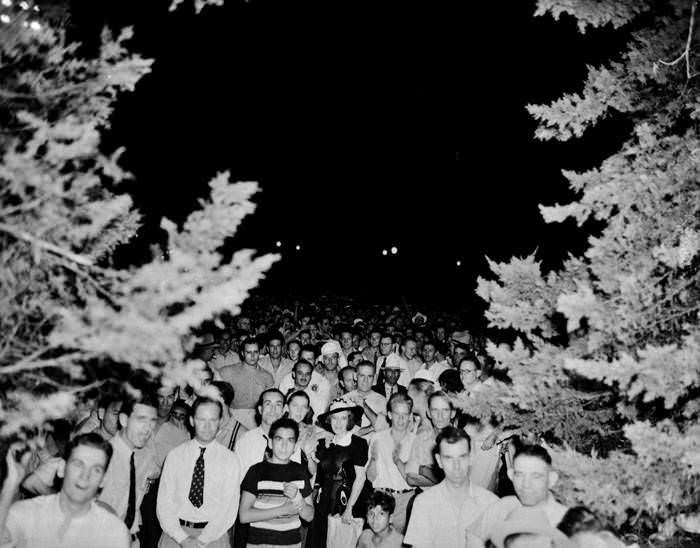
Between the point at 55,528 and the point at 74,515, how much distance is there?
136 mm

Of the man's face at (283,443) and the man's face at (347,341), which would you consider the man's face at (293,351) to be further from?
the man's face at (283,443)

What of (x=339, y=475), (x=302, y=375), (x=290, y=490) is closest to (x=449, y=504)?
(x=290, y=490)

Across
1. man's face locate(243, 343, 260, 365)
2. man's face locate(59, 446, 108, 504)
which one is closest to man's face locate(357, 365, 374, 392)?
man's face locate(243, 343, 260, 365)

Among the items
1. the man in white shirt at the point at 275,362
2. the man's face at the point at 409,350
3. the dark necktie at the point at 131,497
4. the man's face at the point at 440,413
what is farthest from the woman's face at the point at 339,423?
the man's face at the point at 409,350

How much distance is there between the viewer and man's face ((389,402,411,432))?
21.4 ft

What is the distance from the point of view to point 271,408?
6.09 m

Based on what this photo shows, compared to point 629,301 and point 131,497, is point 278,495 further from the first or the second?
point 629,301

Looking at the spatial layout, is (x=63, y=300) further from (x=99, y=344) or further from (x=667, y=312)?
(x=667, y=312)

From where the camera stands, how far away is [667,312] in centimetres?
390

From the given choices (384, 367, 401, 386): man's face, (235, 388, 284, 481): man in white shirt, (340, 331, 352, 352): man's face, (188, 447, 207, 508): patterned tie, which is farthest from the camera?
(340, 331, 352, 352): man's face

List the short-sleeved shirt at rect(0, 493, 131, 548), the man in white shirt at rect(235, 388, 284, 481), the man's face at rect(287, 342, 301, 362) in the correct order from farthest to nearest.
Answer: the man's face at rect(287, 342, 301, 362) → the man in white shirt at rect(235, 388, 284, 481) → the short-sleeved shirt at rect(0, 493, 131, 548)

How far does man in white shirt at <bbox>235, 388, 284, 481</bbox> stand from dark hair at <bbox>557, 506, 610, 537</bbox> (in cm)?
331

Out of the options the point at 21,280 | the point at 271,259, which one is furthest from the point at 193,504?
the point at 271,259

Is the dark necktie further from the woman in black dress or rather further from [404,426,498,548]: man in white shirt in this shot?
[404,426,498,548]: man in white shirt
